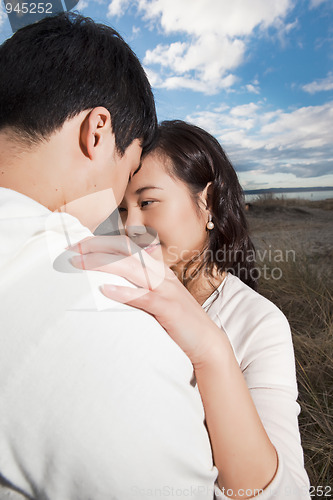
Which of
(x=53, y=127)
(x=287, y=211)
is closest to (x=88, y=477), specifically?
(x=53, y=127)

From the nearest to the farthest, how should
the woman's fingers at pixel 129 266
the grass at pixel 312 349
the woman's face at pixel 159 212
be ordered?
1. the woman's fingers at pixel 129 266
2. the woman's face at pixel 159 212
3. the grass at pixel 312 349

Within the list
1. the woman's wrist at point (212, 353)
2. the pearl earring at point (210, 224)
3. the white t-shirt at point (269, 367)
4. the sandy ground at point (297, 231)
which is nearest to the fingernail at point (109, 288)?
the woman's wrist at point (212, 353)

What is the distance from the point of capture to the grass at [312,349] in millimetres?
2414

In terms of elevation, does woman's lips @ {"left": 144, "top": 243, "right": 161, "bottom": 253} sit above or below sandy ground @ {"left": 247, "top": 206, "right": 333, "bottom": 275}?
above

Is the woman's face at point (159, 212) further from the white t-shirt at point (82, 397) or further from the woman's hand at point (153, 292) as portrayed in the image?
the white t-shirt at point (82, 397)

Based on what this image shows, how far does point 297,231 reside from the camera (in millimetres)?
9406

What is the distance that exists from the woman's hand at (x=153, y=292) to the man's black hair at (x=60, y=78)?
40cm

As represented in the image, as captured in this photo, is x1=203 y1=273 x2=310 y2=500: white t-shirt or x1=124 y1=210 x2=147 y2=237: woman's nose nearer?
x1=203 y1=273 x2=310 y2=500: white t-shirt

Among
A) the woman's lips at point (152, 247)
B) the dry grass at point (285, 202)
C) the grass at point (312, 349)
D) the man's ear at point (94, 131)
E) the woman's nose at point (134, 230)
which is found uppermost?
the man's ear at point (94, 131)

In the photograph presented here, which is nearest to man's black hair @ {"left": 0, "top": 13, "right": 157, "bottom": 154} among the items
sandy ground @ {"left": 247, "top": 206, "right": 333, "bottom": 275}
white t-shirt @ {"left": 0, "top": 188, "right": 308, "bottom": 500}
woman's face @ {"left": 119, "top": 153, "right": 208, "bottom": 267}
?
white t-shirt @ {"left": 0, "top": 188, "right": 308, "bottom": 500}

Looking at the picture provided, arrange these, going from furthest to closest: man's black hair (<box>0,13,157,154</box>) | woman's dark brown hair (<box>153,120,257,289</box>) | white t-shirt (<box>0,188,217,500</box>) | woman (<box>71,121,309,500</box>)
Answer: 1. woman's dark brown hair (<box>153,120,257,289</box>)
2. man's black hair (<box>0,13,157,154</box>)
3. woman (<box>71,121,309,500</box>)
4. white t-shirt (<box>0,188,217,500</box>)

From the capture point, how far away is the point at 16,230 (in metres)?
0.74

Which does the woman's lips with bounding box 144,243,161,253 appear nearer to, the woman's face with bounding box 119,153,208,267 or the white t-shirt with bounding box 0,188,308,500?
the woman's face with bounding box 119,153,208,267

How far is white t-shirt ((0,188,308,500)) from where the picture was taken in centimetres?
62
